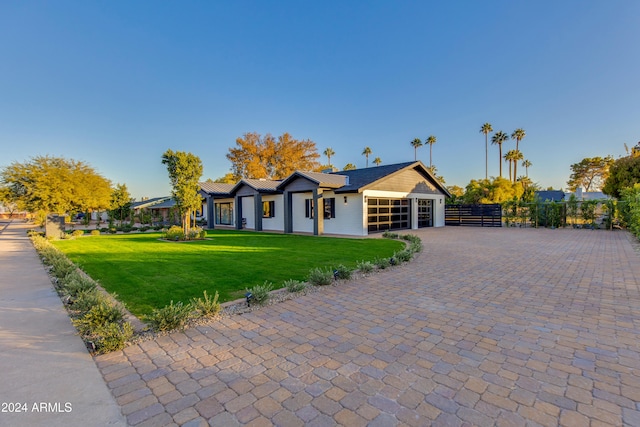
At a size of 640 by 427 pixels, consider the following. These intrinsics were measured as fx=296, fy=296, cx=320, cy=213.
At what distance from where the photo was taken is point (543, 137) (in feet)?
82.8

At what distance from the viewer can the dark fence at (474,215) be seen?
23.3 metres

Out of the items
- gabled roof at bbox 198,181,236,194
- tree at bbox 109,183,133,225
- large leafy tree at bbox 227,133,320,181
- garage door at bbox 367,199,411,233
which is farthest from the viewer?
large leafy tree at bbox 227,133,320,181

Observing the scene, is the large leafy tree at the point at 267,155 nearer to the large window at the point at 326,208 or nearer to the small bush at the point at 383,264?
the large window at the point at 326,208

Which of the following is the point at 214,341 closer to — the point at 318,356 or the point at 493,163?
the point at 318,356

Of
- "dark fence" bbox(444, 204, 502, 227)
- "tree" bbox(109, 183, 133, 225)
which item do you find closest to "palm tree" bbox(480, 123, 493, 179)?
"dark fence" bbox(444, 204, 502, 227)

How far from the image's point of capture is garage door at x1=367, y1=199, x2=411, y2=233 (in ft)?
58.8

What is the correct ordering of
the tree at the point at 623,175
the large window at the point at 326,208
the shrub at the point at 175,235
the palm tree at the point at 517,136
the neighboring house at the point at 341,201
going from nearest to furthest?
the shrub at the point at 175,235
the neighboring house at the point at 341,201
the large window at the point at 326,208
the tree at the point at 623,175
the palm tree at the point at 517,136

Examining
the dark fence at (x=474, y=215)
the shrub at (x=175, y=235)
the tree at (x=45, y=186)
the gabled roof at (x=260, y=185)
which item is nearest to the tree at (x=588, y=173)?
the dark fence at (x=474, y=215)

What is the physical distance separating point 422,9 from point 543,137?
1954 cm

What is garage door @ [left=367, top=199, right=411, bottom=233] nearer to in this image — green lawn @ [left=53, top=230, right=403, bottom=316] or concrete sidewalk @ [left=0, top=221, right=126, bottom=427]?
green lawn @ [left=53, top=230, right=403, bottom=316]

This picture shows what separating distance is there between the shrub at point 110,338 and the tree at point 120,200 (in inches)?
1024

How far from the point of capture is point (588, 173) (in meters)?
53.3

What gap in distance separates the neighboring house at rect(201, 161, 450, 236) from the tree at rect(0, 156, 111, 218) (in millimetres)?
7778

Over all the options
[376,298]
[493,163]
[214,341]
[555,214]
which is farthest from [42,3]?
[493,163]
